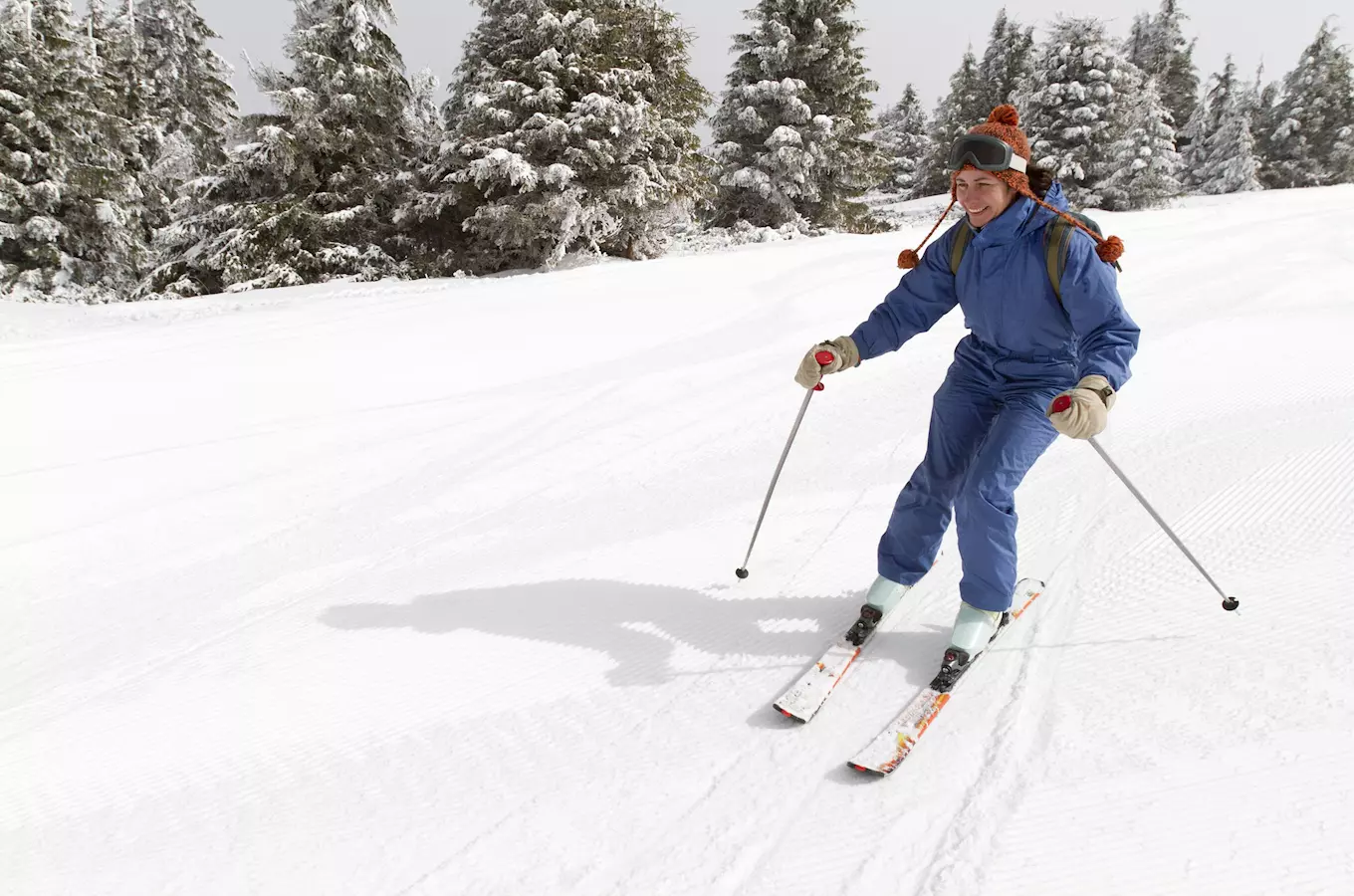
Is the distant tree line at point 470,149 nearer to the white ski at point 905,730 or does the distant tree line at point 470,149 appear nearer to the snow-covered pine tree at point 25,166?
the snow-covered pine tree at point 25,166

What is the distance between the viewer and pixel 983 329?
281 cm

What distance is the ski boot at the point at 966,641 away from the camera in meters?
2.74

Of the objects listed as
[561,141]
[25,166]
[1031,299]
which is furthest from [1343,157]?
[25,166]

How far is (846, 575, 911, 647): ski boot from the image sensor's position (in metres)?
3.06

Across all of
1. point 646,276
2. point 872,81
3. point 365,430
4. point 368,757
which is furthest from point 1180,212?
point 368,757

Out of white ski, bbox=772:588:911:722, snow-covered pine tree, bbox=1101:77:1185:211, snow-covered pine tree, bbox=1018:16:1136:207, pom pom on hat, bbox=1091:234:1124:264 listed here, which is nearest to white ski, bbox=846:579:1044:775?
white ski, bbox=772:588:911:722

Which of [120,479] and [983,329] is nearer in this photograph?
[983,329]

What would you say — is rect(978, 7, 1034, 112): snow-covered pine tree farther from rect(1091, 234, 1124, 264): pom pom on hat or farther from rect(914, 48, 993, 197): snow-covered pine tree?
rect(1091, 234, 1124, 264): pom pom on hat

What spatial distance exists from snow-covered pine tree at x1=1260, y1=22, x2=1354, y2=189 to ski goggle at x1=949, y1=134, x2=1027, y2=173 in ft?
139

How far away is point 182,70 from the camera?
28.3 metres

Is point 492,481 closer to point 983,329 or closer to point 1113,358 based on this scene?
point 983,329

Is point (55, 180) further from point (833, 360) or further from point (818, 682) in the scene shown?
point (818, 682)

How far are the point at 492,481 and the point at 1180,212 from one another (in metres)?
17.1

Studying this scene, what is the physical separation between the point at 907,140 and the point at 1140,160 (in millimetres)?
23940
